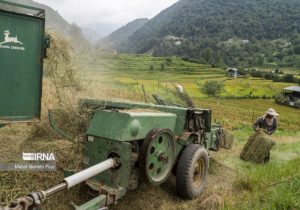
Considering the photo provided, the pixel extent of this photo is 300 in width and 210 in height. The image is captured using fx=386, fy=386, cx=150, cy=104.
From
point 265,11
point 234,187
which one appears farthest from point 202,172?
point 265,11

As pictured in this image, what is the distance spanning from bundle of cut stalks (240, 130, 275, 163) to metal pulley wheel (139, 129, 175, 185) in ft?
12.9

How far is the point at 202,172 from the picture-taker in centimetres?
604

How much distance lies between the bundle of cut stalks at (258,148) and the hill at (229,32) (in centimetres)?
6068

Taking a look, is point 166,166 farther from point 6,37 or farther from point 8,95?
point 6,37

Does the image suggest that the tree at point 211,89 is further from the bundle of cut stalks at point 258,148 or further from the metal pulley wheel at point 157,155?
the metal pulley wheel at point 157,155

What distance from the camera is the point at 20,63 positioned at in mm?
5145

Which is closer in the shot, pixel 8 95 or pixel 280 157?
pixel 8 95

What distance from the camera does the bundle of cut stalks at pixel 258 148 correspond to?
8555 millimetres

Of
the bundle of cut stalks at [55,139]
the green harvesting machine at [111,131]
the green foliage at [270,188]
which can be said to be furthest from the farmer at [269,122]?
the bundle of cut stalks at [55,139]

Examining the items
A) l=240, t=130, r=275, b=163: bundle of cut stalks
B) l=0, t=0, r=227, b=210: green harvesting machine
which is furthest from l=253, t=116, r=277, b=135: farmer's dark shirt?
l=0, t=0, r=227, b=210: green harvesting machine

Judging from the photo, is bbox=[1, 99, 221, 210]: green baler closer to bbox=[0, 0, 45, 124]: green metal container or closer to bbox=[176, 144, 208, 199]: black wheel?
bbox=[176, 144, 208, 199]: black wheel

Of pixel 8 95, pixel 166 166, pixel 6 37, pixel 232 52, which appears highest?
pixel 232 52

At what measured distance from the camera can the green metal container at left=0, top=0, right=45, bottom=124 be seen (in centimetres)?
496

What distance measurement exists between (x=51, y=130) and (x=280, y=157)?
598 cm
